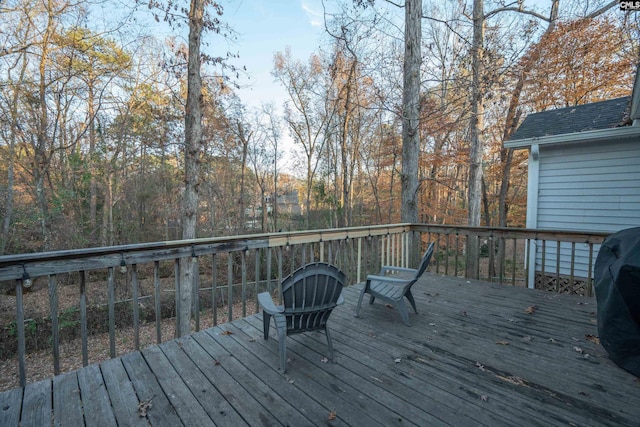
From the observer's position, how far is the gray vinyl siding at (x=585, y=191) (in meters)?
4.57

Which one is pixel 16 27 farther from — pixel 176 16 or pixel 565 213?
pixel 565 213

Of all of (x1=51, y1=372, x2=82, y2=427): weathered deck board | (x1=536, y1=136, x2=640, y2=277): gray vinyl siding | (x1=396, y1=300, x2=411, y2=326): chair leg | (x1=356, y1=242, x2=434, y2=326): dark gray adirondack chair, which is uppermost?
(x1=536, y1=136, x2=640, y2=277): gray vinyl siding

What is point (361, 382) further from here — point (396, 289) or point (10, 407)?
point (10, 407)

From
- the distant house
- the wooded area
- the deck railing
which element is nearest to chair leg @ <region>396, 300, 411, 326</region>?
the deck railing

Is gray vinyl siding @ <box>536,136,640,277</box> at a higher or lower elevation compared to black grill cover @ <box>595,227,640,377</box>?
higher

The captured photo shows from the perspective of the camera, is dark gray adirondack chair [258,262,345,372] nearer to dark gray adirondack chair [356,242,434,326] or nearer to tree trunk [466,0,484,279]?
dark gray adirondack chair [356,242,434,326]

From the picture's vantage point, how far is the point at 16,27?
684 cm

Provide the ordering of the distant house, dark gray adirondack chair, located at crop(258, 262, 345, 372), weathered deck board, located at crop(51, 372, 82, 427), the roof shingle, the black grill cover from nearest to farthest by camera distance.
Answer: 1. weathered deck board, located at crop(51, 372, 82, 427)
2. the black grill cover
3. dark gray adirondack chair, located at crop(258, 262, 345, 372)
4. the distant house
5. the roof shingle

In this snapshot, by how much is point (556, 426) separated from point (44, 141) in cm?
1069

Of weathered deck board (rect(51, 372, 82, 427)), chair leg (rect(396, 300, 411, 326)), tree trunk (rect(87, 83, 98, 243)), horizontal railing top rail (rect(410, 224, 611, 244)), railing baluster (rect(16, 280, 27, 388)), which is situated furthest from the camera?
tree trunk (rect(87, 83, 98, 243))

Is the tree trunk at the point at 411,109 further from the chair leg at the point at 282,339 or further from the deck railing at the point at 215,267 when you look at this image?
the chair leg at the point at 282,339

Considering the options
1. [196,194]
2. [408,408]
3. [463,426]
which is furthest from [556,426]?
[196,194]

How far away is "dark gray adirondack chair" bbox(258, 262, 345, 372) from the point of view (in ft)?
7.15

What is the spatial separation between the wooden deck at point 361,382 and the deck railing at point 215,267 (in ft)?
1.07
